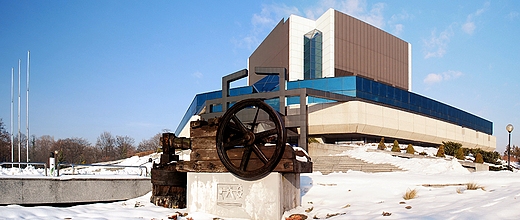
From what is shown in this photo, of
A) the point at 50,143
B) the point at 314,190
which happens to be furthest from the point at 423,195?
the point at 50,143

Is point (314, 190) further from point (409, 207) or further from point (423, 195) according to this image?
point (409, 207)

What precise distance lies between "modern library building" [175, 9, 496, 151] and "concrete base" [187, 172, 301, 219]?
1162 inches

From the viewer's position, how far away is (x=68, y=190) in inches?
491

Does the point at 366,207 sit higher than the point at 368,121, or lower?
lower

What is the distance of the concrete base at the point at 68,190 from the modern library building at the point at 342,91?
26.1m

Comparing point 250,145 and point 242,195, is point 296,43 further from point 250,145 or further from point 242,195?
point 242,195

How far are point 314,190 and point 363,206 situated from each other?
276 centimetres

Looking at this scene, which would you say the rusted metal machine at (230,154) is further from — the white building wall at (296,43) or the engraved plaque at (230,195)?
the white building wall at (296,43)

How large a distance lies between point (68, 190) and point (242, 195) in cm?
684

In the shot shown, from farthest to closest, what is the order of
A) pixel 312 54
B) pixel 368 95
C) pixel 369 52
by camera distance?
1. pixel 369 52
2. pixel 312 54
3. pixel 368 95

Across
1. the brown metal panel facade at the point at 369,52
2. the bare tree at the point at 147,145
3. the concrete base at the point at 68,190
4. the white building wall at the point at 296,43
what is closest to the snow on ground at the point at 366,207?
the concrete base at the point at 68,190

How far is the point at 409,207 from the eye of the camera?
24.6ft

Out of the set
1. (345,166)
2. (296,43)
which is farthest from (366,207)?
(296,43)

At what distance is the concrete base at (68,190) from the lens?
11633mm
